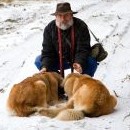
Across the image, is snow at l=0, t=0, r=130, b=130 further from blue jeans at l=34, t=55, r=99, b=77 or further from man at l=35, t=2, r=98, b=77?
man at l=35, t=2, r=98, b=77

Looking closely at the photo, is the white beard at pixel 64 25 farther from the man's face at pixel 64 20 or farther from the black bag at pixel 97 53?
the black bag at pixel 97 53

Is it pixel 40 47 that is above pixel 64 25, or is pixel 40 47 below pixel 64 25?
below

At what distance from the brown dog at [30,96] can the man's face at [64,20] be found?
852mm

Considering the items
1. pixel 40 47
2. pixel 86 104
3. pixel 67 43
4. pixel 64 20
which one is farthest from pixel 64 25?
pixel 40 47

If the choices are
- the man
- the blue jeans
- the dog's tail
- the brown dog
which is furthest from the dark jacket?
the dog's tail

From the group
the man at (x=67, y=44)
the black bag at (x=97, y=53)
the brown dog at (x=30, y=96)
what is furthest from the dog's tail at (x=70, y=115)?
the black bag at (x=97, y=53)

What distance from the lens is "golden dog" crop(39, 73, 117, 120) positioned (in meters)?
5.73

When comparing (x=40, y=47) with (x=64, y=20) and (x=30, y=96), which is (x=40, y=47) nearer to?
(x=64, y=20)

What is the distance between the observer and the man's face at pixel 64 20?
6719 millimetres

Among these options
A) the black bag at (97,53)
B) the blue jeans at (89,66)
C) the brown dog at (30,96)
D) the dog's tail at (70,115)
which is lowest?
the dog's tail at (70,115)

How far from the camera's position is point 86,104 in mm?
5797

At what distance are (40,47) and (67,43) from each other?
4299 mm

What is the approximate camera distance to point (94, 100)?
5.79 meters

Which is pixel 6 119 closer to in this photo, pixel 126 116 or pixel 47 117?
pixel 47 117
